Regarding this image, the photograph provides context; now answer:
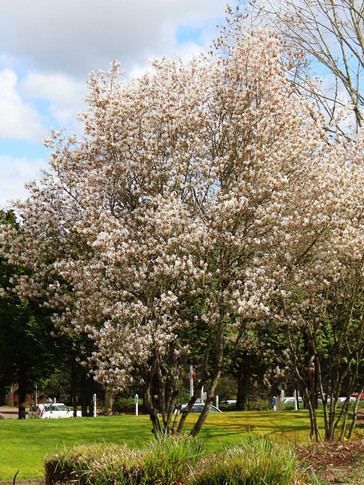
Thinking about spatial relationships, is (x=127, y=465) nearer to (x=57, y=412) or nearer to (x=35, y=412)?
(x=35, y=412)

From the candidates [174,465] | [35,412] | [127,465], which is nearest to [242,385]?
[35,412]

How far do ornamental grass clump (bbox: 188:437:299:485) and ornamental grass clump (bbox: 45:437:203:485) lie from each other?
1.22ft

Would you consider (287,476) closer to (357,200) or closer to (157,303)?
(157,303)

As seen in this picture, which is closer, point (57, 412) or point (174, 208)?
point (174, 208)

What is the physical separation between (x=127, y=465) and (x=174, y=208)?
16.9 feet

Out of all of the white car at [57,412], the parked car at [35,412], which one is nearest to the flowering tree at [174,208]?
the parked car at [35,412]

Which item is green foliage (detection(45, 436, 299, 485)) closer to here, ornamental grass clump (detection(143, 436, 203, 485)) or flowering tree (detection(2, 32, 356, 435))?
ornamental grass clump (detection(143, 436, 203, 485))

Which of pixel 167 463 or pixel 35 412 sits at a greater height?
pixel 167 463

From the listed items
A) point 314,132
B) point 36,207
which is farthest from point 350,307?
point 36,207

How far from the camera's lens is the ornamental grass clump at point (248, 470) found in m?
7.25

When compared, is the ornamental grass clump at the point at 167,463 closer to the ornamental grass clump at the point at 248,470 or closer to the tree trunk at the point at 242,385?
the ornamental grass clump at the point at 248,470

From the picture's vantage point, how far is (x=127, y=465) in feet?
26.9

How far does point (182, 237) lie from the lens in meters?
11.4

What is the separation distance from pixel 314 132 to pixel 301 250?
2920 mm
